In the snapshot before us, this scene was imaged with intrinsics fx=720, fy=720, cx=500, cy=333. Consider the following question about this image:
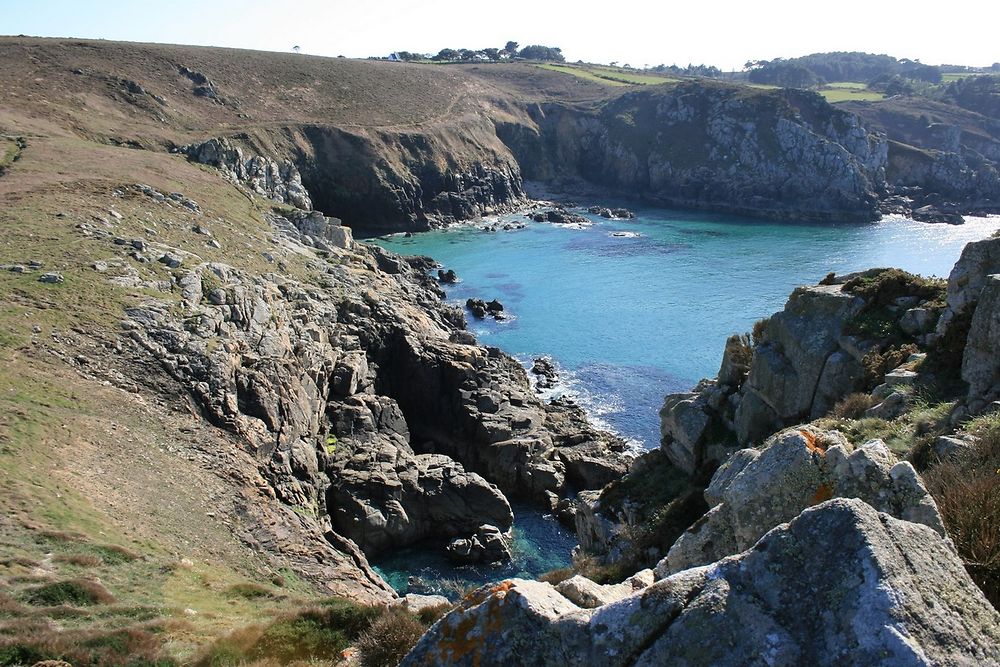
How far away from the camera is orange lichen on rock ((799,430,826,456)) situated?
10023 mm

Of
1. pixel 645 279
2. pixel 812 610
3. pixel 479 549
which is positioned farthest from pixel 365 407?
pixel 645 279

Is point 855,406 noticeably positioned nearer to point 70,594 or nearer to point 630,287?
point 70,594

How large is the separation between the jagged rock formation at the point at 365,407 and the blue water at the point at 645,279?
742 cm

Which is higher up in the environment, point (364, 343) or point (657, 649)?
point (657, 649)

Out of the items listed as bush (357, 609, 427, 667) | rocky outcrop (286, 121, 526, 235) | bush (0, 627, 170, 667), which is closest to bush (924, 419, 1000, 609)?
bush (357, 609, 427, 667)

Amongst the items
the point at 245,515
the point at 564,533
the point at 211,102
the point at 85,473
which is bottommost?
the point at 564,533

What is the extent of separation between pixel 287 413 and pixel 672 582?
92.1 feet

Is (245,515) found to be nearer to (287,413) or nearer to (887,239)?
(287,413)

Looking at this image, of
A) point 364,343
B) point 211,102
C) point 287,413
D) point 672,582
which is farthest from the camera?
point 211,102

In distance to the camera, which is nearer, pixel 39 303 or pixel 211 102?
pixel 39 303

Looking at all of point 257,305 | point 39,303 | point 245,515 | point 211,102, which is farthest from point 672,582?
point 211,102

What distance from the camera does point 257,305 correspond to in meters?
37.4

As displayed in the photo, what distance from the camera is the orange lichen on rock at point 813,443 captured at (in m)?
10.0

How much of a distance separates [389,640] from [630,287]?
69489 millimetres
